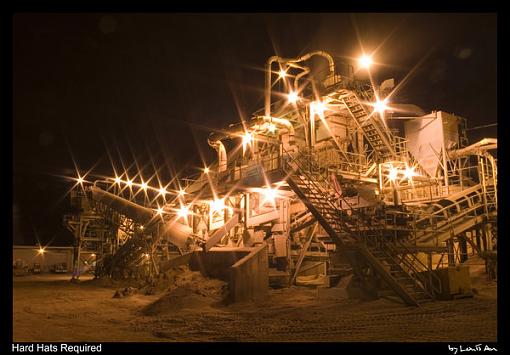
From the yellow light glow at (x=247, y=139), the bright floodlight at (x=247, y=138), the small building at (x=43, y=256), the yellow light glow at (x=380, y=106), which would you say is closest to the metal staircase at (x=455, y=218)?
the yellow light glow at (x=380, y=106)

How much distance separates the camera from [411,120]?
24547 mm

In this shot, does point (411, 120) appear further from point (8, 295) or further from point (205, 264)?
point (8, 295)

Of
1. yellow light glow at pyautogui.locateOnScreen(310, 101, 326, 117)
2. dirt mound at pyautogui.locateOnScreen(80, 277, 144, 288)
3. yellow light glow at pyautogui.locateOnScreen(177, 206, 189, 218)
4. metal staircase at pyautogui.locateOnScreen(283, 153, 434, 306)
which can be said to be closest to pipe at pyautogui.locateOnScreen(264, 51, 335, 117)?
yellow light glow at pyautogui.locateOnScreen(310, 101, 326, 117)

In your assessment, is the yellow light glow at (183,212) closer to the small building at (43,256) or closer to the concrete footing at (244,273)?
the concrete footing at (244,273)

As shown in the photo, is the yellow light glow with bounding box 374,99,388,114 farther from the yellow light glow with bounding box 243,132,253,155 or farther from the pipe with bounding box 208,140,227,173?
the pipe with bounding box 208,140,227,173

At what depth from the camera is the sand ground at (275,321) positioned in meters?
9.73

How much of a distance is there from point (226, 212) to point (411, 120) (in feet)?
36.6

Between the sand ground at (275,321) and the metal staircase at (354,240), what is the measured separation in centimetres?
72

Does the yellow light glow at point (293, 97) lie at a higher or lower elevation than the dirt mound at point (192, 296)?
higher

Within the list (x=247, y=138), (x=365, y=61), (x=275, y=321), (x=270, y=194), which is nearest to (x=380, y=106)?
(x=365, y=61)

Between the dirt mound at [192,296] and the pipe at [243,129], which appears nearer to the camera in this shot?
the dirt mound at [192,296]

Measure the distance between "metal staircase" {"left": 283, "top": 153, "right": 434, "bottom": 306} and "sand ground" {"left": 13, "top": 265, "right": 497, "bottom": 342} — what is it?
2.36 ft

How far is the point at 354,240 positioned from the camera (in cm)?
1459

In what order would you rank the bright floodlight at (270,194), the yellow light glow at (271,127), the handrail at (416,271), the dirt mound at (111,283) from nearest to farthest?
1. the handrail at (416,271)
2. the bright floodlight at (270,194)
3. the yellow light glow at (271,127)
4. the dirt mound at (111,283)
